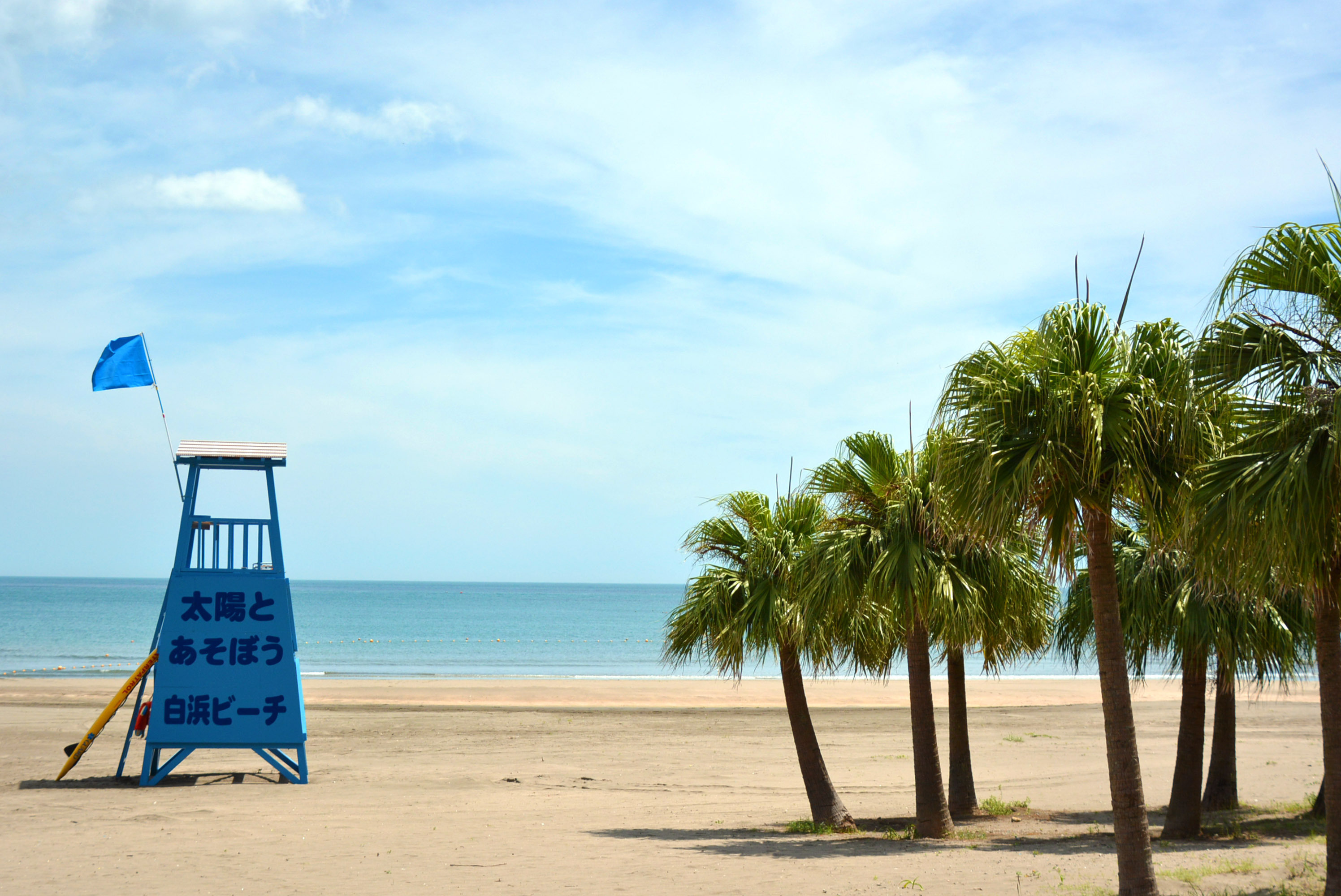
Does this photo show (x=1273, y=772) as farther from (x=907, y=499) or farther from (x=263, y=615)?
(x=263, y=615)

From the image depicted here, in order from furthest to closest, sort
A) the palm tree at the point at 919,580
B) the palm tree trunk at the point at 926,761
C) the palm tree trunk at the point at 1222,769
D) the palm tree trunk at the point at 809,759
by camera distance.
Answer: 1. the palm tree trunk at the point at 1222,769
2. the palm tree trunk at the point at 809,759
3. the palm tree trunk at the point at 926,761
4. the palm tree at the point at 919,580

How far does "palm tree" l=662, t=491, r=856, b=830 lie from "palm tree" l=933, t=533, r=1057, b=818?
1.93 metres

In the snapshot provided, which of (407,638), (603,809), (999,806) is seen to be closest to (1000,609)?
(999,806)

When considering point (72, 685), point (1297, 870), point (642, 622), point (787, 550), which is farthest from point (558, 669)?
point (642, 622)

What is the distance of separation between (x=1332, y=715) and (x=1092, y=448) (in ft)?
9.32

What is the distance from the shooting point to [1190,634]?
1198cm

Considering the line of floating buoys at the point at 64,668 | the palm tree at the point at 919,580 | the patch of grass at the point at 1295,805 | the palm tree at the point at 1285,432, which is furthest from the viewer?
the line of floating buoys at the point at 64,668

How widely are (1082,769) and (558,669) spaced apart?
35856mm

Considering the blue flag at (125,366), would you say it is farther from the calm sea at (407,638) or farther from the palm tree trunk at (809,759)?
the palm tree trunk at (809,759)

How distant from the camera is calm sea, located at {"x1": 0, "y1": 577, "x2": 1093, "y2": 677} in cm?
5094

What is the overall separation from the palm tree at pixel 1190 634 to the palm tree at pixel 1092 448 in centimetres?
412

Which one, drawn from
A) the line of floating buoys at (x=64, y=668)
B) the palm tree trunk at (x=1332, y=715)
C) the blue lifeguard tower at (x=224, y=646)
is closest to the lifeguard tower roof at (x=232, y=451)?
the blue lifeguard tower at (x=224, y=646)

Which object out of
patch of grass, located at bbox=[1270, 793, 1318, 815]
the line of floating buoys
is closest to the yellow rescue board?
patch of grass, located at bbox=[1270, 793, 1318, 815]

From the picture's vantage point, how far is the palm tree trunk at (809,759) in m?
13.2
